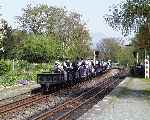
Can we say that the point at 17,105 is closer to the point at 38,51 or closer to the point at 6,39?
the point at 38,51

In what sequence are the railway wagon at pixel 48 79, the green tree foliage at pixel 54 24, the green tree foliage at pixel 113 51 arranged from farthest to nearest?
1. the green tree foliage at pixel 113 51
2. the green tree foliage at pixel 54 24
3. the railway wagon at pixel 48 79

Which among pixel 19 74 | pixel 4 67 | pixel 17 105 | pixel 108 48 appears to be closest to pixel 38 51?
pixel 19 74

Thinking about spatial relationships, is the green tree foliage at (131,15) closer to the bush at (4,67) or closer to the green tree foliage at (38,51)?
the bush at (4,67)

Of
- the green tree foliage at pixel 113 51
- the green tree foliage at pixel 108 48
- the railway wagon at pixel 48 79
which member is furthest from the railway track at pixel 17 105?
the green tree foliage at pixel 108 48

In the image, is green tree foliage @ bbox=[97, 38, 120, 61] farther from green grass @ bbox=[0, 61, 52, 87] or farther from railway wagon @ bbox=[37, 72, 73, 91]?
railway wagon @ bbox=[37, 72, 73, 91]

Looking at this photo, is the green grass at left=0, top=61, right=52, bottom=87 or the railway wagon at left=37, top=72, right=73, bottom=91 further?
the green grass at left=0, top=61, right=52, bottom=87

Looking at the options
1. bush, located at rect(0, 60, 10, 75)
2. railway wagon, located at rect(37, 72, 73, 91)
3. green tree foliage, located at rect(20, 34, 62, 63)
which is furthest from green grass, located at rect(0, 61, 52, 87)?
green tree foliage, located at rect(20, 34, 62, 63)

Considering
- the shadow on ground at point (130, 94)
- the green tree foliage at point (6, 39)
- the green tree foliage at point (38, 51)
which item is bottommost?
the shadow on ground at point (130, 94)

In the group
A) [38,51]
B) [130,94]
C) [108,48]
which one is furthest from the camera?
[108,48]

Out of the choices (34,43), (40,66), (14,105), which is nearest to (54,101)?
(14,105)

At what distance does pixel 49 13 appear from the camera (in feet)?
320

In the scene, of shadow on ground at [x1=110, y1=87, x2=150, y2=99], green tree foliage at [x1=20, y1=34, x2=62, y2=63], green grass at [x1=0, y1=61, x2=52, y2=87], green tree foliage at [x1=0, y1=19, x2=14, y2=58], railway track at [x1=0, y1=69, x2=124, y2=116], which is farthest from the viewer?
green tree foliage at [x1=0, y1=19, x2=14, y2=58]

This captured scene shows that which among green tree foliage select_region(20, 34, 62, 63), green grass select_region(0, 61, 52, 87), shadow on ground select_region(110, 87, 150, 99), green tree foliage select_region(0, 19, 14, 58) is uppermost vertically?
green tree foliage select_region(0, 19, 14, 58)

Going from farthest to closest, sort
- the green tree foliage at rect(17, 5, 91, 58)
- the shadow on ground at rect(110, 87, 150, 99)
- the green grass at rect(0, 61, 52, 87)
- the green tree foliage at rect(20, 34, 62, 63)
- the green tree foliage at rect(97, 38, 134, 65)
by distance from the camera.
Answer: the green tree foliage at rect(97, 38, 134, 65) < the green tree foliage at rect(17, 5, 91, 58) < the green tree foliage at rect(20, 34, 62, 63) < the green grass at rect(0, 61, 52, 87) < the shadow on ground at rect(110, 87, 150, 99)
